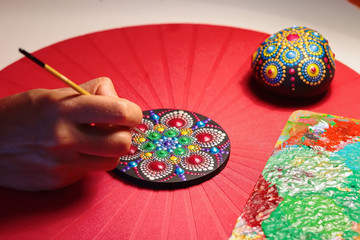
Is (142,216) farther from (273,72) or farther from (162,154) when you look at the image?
(273,72)

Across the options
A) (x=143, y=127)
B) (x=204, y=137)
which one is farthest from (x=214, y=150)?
(x=143, y=127)

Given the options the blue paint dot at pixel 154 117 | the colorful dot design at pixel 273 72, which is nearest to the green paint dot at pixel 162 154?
the blue paint dot at pixel 154 117

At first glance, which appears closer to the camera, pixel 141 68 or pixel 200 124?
pixel 200 124

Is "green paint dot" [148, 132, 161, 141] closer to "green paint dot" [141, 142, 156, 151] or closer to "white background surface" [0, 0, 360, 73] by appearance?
"green paint dot" [141, 142, 156, 151]

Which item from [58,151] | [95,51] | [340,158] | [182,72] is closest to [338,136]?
[340,158]

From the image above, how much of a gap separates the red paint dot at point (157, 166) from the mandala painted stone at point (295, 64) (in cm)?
72

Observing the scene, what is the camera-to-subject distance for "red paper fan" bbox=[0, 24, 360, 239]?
1.57 meters

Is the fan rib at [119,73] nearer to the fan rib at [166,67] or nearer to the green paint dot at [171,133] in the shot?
the fan rib at [166,67]

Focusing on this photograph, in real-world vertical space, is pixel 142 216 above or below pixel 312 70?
below

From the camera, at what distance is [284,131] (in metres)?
1.96

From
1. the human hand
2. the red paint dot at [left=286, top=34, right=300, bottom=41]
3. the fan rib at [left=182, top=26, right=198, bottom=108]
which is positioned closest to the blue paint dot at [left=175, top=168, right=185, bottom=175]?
the human hand

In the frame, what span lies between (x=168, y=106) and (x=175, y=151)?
414mm

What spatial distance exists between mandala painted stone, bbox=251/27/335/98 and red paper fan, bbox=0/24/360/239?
0.10 m

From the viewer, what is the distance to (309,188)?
5.37 ft
